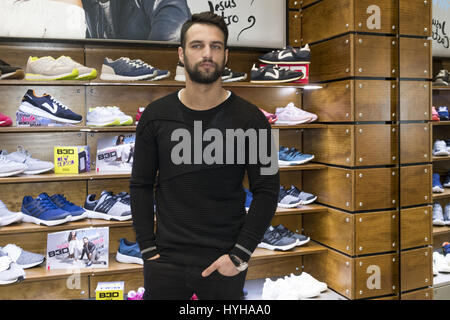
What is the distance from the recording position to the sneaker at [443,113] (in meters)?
3.13

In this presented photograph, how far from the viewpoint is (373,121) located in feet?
9.88

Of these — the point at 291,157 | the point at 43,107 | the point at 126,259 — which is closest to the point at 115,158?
the point at 43,107

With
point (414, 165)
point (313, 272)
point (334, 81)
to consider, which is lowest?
point (313, 272)

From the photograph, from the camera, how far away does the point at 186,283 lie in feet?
5.38

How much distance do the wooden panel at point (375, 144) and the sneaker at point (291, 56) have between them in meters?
0.61

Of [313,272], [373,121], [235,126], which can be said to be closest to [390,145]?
[373,121]

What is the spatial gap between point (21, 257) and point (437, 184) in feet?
9.25

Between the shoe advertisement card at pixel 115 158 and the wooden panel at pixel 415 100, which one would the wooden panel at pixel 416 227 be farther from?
the shoe advertisement card at pixel 115 158

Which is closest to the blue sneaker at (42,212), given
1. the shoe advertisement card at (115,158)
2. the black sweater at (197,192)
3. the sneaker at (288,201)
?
the shoe advertisement card at (115,158)

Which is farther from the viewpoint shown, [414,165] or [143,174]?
[414,165]

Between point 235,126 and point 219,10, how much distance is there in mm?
1827

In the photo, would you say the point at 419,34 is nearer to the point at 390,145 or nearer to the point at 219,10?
the point at 390,145

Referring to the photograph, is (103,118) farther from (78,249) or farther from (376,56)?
(376,56)
